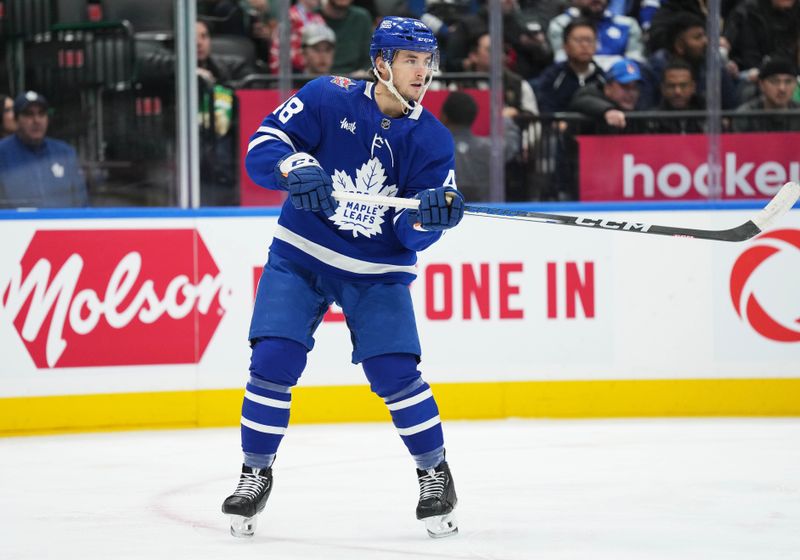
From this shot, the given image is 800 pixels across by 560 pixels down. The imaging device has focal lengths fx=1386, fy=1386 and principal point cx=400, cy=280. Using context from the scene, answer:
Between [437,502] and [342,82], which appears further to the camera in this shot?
[342,82]

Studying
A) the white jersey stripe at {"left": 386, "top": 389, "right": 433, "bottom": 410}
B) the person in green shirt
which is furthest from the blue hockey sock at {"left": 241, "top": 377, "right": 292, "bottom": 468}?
the person in green shirt

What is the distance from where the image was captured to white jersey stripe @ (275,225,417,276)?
3283 millimetres

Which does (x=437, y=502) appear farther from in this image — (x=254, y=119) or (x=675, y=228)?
(x=254, y=119)

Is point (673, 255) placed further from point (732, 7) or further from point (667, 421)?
point (732, 7)

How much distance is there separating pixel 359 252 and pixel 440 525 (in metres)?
0.67

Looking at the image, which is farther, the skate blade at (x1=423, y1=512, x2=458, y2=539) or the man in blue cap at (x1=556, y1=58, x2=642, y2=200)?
the man in blue cap at (x1=556, y1=58, x2=642, y2=200)

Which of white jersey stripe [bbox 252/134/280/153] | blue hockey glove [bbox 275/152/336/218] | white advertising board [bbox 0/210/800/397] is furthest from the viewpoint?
white advertising board [bbox 0/210/800/397]

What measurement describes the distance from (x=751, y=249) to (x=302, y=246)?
2.55 meters

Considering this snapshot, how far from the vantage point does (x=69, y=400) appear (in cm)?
501

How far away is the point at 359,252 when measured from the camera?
10.8 ft

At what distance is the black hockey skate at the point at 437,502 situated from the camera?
3.23m

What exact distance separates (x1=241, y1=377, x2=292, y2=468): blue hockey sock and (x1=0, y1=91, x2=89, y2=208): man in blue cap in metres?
2.20

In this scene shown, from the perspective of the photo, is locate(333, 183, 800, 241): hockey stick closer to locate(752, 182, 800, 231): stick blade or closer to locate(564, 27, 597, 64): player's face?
locate(752, 182, 800, 231): stick blade

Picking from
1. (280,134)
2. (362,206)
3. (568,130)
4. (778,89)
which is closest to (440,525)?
(362,206)
